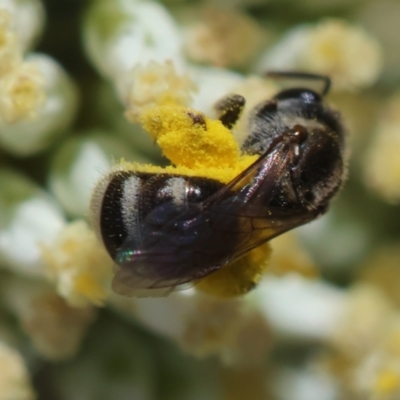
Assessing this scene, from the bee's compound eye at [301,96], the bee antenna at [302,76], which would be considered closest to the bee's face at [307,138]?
the bee's compound eye at [301,96]

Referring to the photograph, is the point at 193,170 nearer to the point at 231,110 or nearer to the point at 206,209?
the point at 206,209

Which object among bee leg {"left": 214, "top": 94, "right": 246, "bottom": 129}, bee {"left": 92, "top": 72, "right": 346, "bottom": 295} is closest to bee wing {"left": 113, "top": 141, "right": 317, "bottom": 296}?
bee {"left": 92, "top": 72, "right": 346, "bottom": 295}

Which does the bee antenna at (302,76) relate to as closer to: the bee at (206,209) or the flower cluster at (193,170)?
the flower cluster at (193,170)

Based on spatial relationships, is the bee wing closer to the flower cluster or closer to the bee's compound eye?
the flower cluster

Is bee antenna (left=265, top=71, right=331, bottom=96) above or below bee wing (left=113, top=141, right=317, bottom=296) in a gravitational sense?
below

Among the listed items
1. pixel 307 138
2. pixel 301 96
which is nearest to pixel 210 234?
pixel 307 138

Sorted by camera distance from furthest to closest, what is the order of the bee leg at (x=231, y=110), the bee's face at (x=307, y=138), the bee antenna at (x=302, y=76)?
1. the bee antenna at (x=302, y=76)
2. the bee leg at (x=231, y=110)
3. the bee's face at (x=307, y=138)

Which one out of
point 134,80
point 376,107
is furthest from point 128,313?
point 376,107
